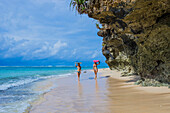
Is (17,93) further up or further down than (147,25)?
further down

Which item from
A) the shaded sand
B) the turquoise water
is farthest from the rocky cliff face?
the turquoise water

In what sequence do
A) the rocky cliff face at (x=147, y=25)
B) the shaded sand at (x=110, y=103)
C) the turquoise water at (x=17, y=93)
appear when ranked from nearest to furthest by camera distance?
the shaded sand at (x=110, y=103) < the turquoise water at (x=17, y=93) < the rocky cliff face at (x=147, y=25)

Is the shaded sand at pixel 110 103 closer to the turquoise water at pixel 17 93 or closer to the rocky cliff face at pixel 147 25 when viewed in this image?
the turquoise water at pixel 17 93

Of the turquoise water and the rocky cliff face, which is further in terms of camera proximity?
the rocky cliff face

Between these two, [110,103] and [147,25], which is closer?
[110,103]

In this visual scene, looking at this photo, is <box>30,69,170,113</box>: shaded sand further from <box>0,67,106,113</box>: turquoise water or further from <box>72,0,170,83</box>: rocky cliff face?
<box>72,0,170,83</box>: rocky cliff face

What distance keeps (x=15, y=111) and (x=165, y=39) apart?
23.6 feet

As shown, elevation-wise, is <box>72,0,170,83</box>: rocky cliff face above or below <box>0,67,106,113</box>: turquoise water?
above

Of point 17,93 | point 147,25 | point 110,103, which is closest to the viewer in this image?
point 110,103

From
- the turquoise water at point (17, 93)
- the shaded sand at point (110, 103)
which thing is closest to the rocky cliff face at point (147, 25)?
the shaded sand at point (110, 103)

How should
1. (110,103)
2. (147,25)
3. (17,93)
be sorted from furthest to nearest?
(17,93)
(147,25)
(110,103)

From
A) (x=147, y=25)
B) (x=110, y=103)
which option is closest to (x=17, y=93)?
(x=110, y=103)

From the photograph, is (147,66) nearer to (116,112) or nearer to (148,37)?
(148,37)

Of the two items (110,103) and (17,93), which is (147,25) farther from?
(17,93)
